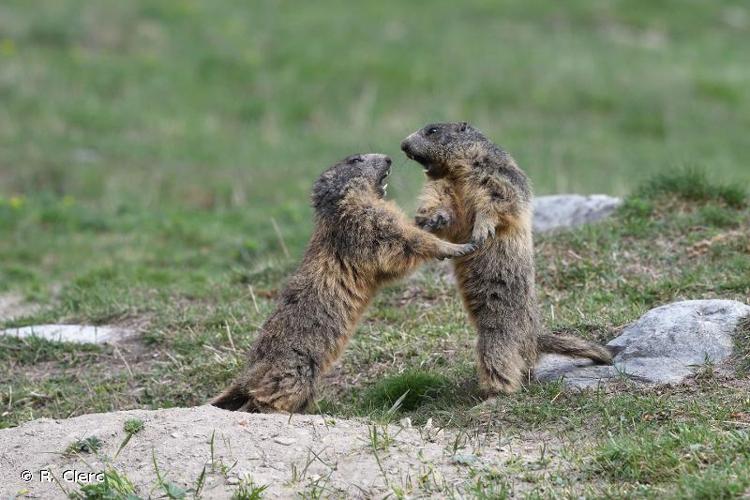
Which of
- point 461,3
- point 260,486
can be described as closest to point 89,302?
point 260,486

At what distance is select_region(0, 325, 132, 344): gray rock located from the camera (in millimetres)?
9016

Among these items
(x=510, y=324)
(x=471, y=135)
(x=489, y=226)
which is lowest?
(x=510, y=324)

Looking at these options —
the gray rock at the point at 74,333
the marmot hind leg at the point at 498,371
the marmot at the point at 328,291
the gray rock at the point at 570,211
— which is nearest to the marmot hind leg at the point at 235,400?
the marmot at the point at 328,291

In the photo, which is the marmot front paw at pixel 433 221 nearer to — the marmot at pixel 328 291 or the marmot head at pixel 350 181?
the marmot at pixel 328 291

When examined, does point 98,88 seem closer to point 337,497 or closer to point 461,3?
point 461,3

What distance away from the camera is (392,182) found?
12.2 m

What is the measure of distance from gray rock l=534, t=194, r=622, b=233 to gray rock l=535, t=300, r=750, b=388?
2.73 meters

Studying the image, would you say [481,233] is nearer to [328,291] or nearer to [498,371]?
[498,371]

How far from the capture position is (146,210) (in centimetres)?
1399

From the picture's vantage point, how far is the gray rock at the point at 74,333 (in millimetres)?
9016

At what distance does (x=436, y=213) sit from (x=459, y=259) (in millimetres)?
341

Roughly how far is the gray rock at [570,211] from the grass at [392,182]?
29 centimetres

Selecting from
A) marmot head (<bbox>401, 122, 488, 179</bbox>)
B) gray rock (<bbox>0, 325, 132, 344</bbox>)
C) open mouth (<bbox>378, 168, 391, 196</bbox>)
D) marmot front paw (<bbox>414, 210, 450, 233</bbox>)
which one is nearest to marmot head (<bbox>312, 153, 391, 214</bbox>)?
open mouth (<bbox>378, 168, 391, 196</bbox>)

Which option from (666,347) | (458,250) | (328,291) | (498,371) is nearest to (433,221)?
(458,250)
